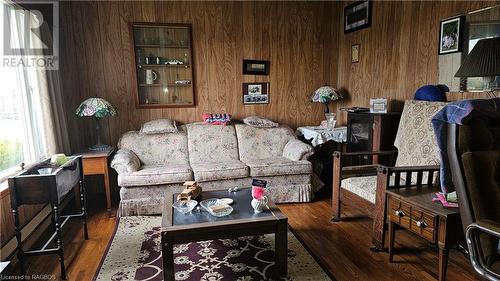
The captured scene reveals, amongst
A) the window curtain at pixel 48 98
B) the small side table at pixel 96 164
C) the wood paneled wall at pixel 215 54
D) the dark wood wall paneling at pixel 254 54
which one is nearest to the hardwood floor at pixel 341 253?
the small side table at pixel 96 164

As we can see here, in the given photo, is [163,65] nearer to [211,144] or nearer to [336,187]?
[211,144]

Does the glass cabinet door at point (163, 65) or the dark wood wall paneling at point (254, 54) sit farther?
the glass cabinet door at point (163, 65)

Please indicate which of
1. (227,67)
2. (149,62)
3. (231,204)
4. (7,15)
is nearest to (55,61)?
(7,15)

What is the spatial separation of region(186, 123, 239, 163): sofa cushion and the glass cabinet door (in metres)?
0.43

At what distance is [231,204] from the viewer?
91.4 inches

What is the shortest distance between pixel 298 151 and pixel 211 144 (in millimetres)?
1051

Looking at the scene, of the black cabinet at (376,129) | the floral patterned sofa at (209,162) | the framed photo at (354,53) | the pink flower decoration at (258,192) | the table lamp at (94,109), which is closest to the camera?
the pink flower decoration at (258,192)

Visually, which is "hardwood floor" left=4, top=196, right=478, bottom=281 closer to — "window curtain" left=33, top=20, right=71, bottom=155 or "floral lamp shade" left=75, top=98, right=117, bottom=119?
"window curtain" left=33, top=20, right=71, bottom=155

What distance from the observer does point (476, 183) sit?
4.55 ft

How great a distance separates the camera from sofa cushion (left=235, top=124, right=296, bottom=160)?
3.82 meters

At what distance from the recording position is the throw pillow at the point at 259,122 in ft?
12.9

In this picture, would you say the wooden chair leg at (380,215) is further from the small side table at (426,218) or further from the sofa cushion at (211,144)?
the sofa cushion at (211,144)

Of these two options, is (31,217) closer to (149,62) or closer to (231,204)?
(231,204)

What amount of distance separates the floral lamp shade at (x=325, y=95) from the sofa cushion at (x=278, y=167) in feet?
3.28
